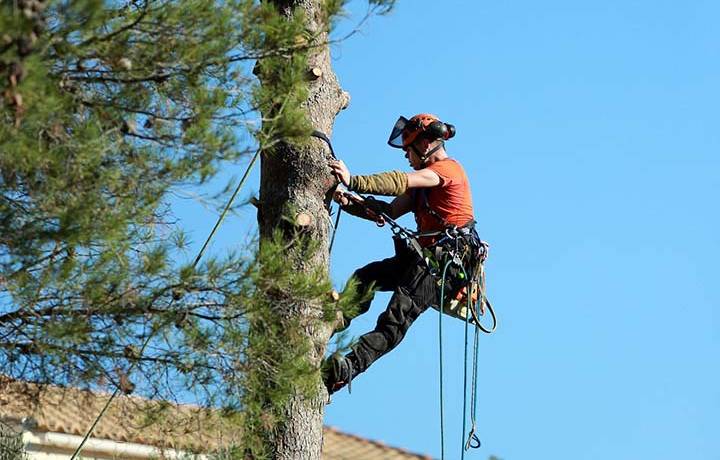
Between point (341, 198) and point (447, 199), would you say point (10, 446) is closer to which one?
point (341, 198)

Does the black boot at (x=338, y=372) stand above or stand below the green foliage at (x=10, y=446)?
above

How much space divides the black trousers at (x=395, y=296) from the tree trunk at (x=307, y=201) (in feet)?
1.60

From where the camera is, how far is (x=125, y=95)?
21.4 feet

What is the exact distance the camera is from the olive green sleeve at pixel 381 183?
800cm

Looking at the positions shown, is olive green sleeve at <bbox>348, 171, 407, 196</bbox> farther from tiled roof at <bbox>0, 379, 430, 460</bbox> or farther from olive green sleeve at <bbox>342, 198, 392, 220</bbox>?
tiled roof at <bbox>0, 379, 430, 460</bbox>

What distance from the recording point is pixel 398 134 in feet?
28.7

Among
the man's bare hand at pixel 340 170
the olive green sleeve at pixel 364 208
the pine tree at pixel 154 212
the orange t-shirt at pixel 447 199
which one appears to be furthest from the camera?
the orange t-shirt at pixel 447 199

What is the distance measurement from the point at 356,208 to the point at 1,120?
107 inches

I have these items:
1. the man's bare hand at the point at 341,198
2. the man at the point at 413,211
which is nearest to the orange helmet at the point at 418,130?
the man at the point at 413,211

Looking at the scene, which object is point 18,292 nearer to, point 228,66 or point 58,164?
point 58,164

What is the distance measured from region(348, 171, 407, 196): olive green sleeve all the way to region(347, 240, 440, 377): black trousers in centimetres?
35

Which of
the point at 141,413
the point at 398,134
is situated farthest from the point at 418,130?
the point at 141,413

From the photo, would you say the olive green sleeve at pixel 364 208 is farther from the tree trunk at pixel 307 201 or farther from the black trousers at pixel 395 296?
the tree trunk at pixel 307 201

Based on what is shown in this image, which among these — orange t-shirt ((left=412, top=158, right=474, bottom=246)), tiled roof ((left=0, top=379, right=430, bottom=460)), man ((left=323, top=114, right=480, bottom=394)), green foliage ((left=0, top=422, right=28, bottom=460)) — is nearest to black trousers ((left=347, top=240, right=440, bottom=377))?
man ((left=323, top=114, right=480, bottom=394))
